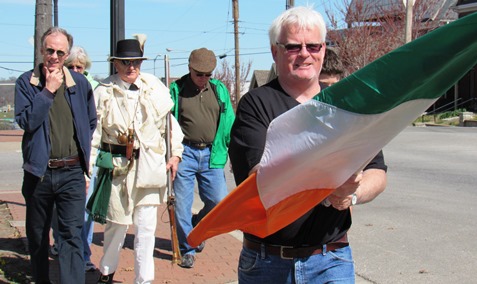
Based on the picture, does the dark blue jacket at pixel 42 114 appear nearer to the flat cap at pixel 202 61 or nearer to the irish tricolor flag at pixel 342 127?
the flat cap at pixel 202 61

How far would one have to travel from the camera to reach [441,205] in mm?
9805

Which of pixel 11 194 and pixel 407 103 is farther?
pixel 11 194

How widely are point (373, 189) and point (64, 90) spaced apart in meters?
2.95

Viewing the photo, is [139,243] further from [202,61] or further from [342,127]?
[342,127]

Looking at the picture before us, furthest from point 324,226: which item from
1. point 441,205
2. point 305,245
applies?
point 441,205

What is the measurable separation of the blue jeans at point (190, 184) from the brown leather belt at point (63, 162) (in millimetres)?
1800

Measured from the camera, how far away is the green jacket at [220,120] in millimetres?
7039

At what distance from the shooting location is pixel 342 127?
8.32 ft

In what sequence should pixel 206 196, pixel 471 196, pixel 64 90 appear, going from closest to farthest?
pixel 64 90 < pixel 206 196 < pixel 471 196

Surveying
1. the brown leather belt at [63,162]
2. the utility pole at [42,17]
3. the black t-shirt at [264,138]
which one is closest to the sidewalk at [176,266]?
the brown leather belt at [63,162]

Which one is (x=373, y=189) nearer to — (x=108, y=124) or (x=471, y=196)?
(x=108, y=124)

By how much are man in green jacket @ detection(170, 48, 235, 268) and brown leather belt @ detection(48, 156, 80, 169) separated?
1800mm

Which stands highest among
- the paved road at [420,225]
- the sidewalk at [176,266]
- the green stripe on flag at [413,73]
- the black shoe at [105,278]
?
the green stripe on flag at [413,73]

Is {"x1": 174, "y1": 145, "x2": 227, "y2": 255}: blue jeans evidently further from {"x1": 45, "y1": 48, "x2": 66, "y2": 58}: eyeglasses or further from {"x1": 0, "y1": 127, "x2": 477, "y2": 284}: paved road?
{"x1": 45, "y1": 48, "x2": 66, "y2": 58}: eyeglasses
